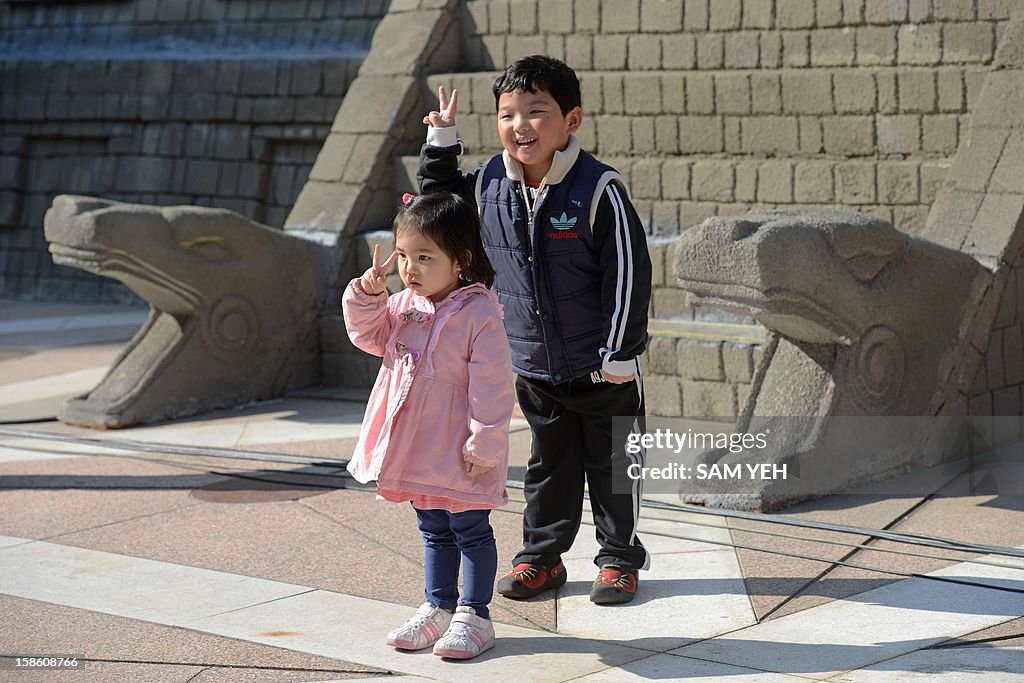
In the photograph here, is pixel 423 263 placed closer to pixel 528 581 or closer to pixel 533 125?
pixel 533 125

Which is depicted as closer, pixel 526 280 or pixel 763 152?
pixel 526 280

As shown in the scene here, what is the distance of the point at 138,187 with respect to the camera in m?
13.9

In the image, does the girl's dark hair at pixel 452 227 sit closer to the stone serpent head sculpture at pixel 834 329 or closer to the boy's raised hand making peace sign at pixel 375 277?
the boy's raised hand making peace sign at pixel 375 277

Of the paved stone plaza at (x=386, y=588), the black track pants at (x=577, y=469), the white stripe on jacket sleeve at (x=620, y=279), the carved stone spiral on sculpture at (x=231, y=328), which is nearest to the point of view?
the paved stone plaza at (x=386, y=588)

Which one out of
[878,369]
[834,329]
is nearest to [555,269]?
[834,329]

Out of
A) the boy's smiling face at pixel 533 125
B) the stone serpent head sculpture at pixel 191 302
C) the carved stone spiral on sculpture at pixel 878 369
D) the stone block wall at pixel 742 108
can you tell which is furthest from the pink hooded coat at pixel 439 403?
the stone serpent head sculpture at pixel 191 302

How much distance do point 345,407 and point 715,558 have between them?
3.65 metres

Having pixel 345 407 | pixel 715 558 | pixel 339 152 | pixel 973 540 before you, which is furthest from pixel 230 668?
pixel 339 152

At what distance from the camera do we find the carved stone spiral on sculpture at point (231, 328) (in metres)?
8.14

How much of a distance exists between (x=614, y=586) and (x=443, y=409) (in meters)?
0.93

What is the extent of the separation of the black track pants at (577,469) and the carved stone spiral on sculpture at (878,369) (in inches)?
63.0

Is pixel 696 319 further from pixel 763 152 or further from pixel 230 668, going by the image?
pixel 230 668

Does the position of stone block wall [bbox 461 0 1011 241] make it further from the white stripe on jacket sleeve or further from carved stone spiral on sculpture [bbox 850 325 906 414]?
the white stripe on jacket sleeve

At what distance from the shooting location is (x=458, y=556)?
4137 millimetres
